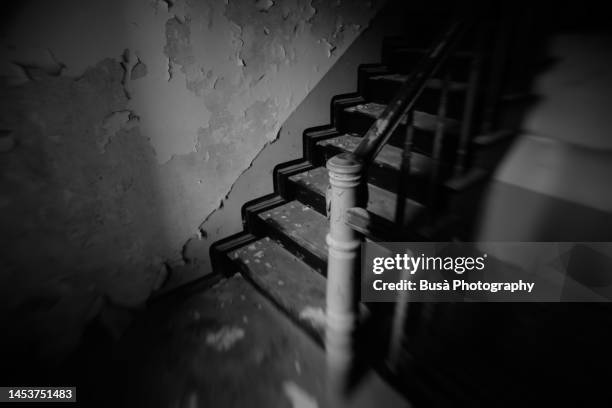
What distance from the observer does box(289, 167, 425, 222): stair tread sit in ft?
5.98

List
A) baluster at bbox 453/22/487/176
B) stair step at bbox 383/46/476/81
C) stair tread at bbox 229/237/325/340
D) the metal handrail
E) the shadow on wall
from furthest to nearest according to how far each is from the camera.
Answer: stair step at bbox 383/46/476/81 → the shadow on wall → stair tread at bbox 229/237/325/340 → baluster at bbox 453/22/487/176 → the metal handrail

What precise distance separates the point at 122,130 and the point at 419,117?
5.64 ft

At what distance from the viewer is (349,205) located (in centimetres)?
101

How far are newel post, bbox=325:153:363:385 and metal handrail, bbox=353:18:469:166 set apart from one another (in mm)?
96

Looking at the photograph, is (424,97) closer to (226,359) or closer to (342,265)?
(342,265)

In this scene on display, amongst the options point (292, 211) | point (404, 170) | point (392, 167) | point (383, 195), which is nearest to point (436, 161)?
point (392, 167)

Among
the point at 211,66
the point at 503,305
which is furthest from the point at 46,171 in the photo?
the point at 503,305

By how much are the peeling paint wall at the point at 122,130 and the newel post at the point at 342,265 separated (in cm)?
111

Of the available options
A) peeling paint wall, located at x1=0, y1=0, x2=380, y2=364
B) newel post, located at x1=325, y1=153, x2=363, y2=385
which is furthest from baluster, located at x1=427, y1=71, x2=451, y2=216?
peeling paint wall, located at x1=0, y1=0, x2=380, y2=364

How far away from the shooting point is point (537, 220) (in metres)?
2.05

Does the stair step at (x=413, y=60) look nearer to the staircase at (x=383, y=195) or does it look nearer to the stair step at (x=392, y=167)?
the staircase at (x=383, y=195)

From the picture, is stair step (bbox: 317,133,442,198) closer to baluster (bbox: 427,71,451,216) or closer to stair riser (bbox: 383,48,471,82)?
baluster (bbox: 427,71,451,216)

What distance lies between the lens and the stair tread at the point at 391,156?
1868mm

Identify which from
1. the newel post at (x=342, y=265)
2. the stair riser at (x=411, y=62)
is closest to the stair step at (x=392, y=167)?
the stair riser at (x=411, y=62)
